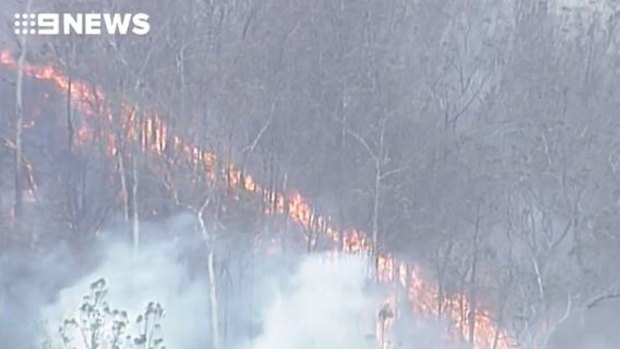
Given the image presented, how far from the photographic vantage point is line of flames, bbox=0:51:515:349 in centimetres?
1045

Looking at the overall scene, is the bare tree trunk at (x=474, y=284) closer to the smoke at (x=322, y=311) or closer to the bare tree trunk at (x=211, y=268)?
the smoke at (x=322, y=311)

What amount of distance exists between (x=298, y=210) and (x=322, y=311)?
3.99 ft

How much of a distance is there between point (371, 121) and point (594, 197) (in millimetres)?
2122

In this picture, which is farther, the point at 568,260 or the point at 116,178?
the point at 116,178

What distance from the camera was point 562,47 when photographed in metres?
11.0

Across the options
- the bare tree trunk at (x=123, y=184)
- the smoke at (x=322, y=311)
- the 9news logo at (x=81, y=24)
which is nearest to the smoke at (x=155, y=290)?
the bare tree trunk at (x=123, y=184)

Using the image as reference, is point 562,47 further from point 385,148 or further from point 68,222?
point 68,222

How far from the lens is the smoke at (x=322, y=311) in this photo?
10055mm

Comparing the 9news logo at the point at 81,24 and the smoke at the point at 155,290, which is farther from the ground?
the 9news logo at the point at 81,24

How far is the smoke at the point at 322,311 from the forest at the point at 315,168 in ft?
0.07

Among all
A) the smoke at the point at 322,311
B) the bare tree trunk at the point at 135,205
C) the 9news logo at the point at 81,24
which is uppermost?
the 9news logo at the point at 81,24

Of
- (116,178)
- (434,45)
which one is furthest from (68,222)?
(434,45)

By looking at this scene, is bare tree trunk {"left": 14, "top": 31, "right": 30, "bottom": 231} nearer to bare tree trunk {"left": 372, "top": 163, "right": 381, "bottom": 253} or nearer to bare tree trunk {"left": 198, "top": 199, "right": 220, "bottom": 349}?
bare tree trunk {"left": 198, "top": 199, "right": 220, "bottom": 349}

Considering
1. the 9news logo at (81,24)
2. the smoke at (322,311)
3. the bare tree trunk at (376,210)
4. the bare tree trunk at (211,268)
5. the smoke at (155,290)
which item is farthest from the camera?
the bare tree trunk at (376,210)
